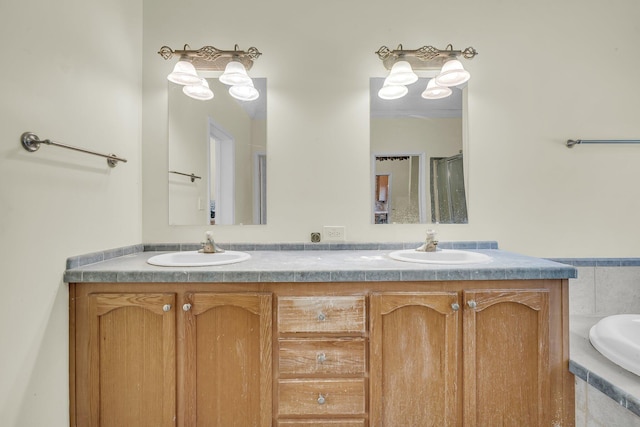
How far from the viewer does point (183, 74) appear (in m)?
1.68

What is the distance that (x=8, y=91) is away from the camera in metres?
1.02

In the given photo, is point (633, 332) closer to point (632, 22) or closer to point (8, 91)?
point (632, 22)

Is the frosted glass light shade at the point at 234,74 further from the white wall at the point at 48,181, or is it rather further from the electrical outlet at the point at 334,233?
the electrical outlet at the point at 334,233

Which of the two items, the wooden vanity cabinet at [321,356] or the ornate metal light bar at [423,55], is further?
the ornate metal light bar at [423,55]

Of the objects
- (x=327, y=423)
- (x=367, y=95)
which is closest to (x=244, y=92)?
(x=367, y=95)

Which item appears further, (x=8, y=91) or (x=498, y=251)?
(x=498, y=251)

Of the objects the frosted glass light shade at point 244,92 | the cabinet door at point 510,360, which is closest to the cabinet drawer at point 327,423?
the cabinet door at point 510,360

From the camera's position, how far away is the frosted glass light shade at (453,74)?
1.67 meters

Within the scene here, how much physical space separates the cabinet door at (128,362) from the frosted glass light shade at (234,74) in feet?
3.90

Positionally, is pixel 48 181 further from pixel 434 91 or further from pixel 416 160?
pixel 434 91

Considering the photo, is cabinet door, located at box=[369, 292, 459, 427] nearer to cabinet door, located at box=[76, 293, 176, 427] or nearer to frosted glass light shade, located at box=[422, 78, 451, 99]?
cabinet door, located at box=[76, 293, 176, 427]

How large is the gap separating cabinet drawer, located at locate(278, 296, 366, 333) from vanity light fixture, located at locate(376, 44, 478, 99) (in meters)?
1.23

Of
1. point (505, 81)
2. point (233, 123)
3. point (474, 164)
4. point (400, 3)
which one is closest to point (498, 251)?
point (474, 164)

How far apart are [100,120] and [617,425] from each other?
7.87ft
